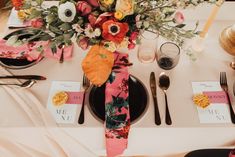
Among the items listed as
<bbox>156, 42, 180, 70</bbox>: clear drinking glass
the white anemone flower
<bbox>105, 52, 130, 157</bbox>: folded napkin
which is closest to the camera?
the white anemone flower

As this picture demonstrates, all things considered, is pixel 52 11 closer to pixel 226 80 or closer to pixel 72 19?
pixel 72 19

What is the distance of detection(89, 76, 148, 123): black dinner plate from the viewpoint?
39.2 inches

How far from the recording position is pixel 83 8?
29.7 inches

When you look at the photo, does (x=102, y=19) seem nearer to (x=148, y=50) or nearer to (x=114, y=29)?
(x=114, y=29)

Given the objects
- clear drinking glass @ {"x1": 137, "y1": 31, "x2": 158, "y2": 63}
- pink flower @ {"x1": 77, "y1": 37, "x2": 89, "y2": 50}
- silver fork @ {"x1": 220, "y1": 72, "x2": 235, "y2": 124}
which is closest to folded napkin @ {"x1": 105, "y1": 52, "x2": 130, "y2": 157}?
clear drinking glass @ {"x1": 137, "y1": 31, "x2": 158, "y2": 63}

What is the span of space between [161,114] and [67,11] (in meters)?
0.50

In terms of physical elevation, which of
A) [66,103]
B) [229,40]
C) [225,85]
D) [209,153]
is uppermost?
[229,40]

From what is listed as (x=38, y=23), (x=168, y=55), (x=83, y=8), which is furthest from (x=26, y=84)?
(x=168, y=55)

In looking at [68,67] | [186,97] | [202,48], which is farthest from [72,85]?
[202,48]

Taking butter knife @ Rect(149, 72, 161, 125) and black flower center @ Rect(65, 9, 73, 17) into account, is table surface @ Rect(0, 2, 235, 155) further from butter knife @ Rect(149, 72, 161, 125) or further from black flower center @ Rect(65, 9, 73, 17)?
black flower center @ Rect(65, 9, 73, 17)

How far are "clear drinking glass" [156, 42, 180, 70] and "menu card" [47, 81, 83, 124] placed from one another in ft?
1.11

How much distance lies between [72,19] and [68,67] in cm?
40

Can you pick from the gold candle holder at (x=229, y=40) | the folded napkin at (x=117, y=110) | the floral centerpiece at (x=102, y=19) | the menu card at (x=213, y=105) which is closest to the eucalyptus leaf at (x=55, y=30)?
the floral centerpiece at (x=102, y=19)

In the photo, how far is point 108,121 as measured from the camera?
961 millimetres
